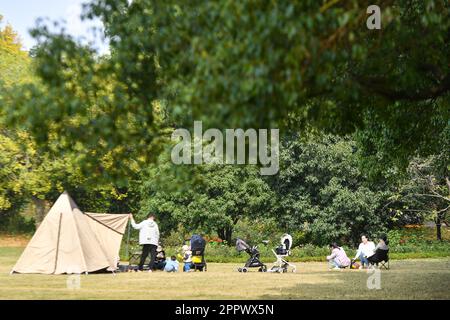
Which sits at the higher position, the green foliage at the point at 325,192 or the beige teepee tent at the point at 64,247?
the green foliage at the point at 325,192

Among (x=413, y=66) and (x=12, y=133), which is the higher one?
(x=12, y=133)

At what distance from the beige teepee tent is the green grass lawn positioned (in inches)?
32.3

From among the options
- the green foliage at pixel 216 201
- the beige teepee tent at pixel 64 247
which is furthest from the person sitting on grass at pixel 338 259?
the green foliage at pixel 216 201

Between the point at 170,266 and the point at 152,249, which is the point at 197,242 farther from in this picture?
the point at 152,249

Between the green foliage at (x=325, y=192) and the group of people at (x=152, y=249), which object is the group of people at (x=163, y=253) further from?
the green foliage at (x=325, y=192)

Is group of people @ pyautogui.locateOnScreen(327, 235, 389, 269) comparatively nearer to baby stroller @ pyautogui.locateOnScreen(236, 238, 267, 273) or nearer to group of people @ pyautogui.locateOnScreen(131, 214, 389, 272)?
group of people @ pyautogui.locateOnScreen(131, 214, 389, 272)

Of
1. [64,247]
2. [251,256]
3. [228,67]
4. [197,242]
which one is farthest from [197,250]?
[228,67]

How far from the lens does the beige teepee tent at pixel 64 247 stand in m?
19.3

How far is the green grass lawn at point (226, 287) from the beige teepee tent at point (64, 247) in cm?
82

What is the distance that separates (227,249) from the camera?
1257 inches
